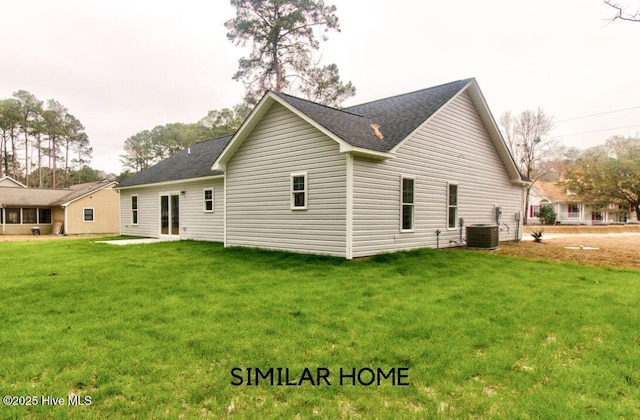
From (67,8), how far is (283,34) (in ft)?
44.2

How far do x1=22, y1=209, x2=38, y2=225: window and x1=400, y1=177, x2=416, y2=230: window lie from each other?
2996 cm

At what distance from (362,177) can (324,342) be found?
5.68m

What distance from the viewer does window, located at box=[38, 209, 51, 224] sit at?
27.2m

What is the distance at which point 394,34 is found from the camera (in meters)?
17.2

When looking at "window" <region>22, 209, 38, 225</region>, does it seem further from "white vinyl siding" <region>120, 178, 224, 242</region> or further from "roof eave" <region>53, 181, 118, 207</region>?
"white vinyl siding" <region>120, 178, 224, 242</region>

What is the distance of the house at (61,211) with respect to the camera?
24.8m

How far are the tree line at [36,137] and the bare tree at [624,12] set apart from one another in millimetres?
49008

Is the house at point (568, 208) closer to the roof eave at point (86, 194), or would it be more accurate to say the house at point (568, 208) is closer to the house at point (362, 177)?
the house at point (362, 177)

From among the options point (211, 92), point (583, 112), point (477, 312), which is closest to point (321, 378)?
point (477, 312)

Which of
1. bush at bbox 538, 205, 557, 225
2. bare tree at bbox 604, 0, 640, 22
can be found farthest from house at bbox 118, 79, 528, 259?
bush at bbox 538, 205, 557, 225

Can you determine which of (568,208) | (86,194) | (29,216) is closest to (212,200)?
(86,194)

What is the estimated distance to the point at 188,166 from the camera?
16.6 metres

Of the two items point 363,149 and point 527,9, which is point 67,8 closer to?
point 363,149

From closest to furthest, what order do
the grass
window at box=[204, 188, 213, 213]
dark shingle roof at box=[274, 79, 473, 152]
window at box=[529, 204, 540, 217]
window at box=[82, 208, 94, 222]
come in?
the grass < dark shingle roof at box=[274, 79, 473, 152] < window at box=[204, 188, 213, 213] < window at box=[82, 208, 94, 222] < window at box=[529, 204, 540, 217]
